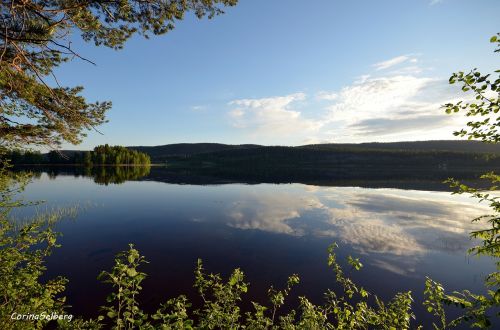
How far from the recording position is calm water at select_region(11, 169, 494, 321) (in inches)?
567

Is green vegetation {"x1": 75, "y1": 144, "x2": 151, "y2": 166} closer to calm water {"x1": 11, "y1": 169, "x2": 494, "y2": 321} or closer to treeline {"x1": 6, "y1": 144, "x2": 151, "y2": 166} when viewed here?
treeline {"x1": 6, "y1": 144, "x2": 151, "y2": 166}

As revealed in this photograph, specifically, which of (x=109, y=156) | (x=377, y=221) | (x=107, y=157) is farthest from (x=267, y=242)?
(x=107, y=157)

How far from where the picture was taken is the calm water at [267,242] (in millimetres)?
14406

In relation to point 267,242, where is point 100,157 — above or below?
above

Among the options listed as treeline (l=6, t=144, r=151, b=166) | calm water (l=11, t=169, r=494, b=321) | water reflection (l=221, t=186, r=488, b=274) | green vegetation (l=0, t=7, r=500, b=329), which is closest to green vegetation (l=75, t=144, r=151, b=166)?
treeline (l=6, t=144, r=151, b=166)

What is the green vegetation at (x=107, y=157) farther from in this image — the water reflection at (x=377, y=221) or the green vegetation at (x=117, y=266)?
the green vegetation at (x=117, y=266)

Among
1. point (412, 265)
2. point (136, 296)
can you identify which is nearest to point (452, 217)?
point (412, 265)

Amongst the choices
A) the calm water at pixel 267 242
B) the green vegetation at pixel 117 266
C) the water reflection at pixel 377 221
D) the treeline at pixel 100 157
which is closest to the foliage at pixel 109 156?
the treeline at pixel 100 157

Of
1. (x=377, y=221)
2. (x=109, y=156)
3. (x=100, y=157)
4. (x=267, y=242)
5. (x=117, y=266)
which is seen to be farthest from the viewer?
(x=109, y=156)

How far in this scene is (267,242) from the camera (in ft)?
69.3

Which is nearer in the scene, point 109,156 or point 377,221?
point 377,221

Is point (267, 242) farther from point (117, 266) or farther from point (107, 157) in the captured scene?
point (107, 157)

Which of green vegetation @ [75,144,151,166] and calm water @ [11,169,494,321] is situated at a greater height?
green vegetation @ [75,144,151,166]

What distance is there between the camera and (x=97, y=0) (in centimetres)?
1038
